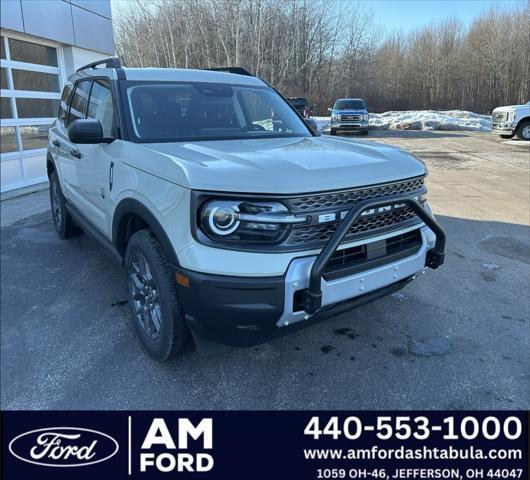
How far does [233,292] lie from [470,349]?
1876 millimetres

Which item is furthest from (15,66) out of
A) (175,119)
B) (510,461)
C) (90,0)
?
(510,461)

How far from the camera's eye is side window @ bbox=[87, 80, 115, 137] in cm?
345

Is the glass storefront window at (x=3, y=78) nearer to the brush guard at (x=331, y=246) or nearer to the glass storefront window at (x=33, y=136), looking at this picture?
the glass storefront window at (x=33, y=136)

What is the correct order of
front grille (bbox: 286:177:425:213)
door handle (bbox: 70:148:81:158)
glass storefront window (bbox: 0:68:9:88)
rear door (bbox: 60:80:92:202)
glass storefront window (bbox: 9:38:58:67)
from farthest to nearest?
glass storefront window (bbox: 9:38:58:67), glass storefront window (bbox: 0:68:9:88), rear door (bbox: 60:80:92:202), door handle (bbox: 70:148:81:158), front grille (bbox: 286:177:425:213)

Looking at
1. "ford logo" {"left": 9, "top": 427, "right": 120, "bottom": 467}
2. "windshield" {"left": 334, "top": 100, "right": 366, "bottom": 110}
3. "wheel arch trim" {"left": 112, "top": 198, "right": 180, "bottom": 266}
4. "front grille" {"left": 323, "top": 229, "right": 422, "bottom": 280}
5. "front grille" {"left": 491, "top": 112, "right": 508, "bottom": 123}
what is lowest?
"ford logo" {"left": 9, "top": 427, "right": 120, "bottom": 467}

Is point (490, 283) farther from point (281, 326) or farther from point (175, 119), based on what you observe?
point (175, 119)

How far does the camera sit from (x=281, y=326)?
7.52 ft

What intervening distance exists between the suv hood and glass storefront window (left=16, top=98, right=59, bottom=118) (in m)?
7.54

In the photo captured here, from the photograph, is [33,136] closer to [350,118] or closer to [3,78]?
[3,78]

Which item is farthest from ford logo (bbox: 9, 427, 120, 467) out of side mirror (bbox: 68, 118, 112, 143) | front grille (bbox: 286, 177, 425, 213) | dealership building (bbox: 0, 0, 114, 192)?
dealership building (bbox: 0, 0, 114, 192)

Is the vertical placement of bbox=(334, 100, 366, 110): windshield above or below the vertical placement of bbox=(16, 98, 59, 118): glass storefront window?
above

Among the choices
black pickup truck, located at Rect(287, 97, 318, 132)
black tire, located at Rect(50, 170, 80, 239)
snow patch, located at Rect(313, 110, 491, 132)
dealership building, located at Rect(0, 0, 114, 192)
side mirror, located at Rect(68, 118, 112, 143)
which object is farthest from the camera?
snow patch, located at Rect(313, 110, 491, 132)

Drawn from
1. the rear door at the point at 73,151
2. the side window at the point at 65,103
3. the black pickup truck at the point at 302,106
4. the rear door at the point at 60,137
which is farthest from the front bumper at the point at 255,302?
the side window at the point at 65,103

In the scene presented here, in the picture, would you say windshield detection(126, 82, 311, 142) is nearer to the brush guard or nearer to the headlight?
the headlight
